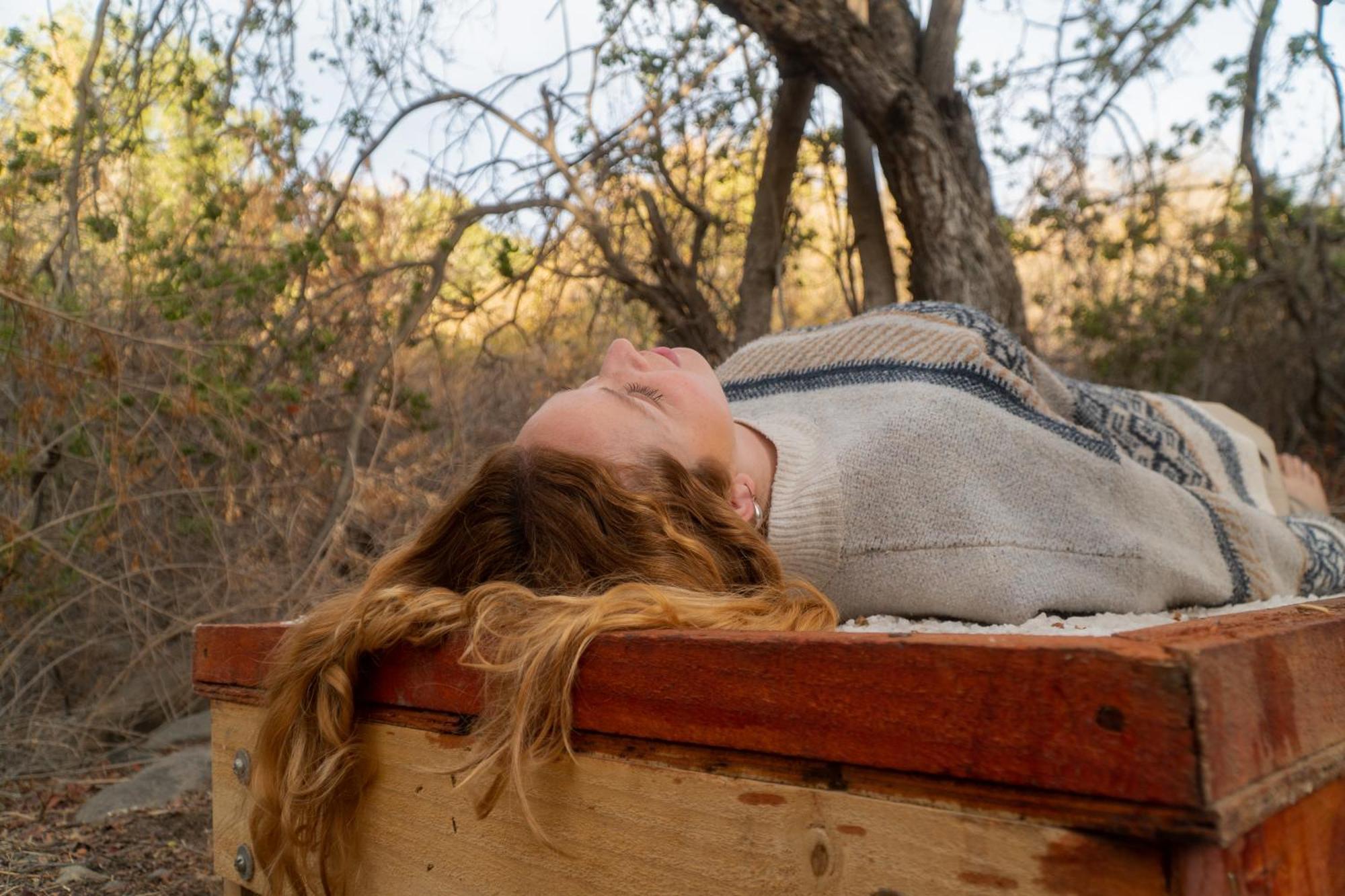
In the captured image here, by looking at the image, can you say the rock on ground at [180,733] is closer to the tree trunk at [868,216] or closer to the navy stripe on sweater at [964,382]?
the navy stripe on sweater at [964,382]

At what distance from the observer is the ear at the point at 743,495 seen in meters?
1.95

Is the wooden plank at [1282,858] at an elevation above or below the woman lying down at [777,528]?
below

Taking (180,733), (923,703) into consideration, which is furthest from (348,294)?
(923,703)

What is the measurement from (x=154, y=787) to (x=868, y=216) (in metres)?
3.44

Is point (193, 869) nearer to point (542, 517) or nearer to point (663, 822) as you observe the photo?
point (542, 517)

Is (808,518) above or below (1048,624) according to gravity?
above

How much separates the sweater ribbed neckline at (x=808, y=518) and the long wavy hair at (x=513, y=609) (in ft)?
0.57

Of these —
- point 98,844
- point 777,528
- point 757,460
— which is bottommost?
point 98,844

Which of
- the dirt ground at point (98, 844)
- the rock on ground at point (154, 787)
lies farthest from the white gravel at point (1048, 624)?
the rock on ground at point (154, 787)

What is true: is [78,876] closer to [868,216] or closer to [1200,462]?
[1200,462]

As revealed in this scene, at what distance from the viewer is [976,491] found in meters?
2.07

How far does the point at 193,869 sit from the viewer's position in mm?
2309

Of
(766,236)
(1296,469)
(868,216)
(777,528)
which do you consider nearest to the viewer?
(777,528)

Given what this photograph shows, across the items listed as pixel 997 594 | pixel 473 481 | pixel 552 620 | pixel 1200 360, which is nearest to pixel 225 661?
pixel 473 481
